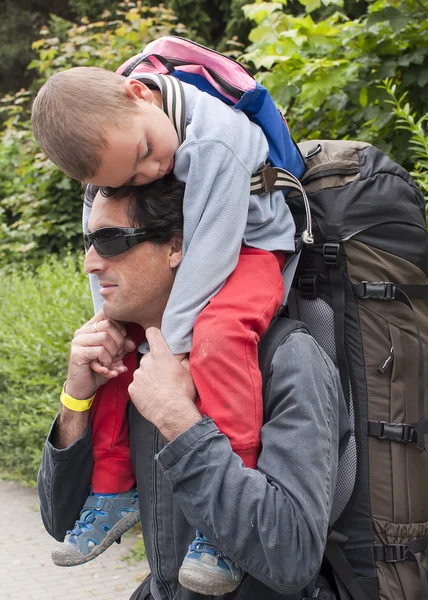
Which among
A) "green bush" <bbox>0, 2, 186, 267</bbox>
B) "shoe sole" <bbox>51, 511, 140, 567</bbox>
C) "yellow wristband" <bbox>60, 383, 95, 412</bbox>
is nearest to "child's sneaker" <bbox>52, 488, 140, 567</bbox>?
"shoe sole" <bbox>51, 511, 140, 567</bbox>

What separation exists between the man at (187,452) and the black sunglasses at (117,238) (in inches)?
0.8

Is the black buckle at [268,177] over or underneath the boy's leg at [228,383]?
over

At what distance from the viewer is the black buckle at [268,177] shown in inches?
81.6

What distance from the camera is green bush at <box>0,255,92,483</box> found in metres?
5.91

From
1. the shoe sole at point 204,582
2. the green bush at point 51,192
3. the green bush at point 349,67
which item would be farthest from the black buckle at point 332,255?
the green bush at point 51,192

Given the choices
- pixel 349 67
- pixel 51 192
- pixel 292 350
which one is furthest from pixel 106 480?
pixel 51 192

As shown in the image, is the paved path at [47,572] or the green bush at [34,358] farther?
the green bush at [34,358]

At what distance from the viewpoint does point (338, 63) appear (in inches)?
194

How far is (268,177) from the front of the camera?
2076 mm

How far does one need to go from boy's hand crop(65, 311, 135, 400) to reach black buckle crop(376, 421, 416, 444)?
2.28ft

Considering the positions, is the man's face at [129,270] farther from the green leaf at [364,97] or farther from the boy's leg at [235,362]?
the green leaf at [364,97]

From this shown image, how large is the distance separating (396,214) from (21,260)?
26.4 ft

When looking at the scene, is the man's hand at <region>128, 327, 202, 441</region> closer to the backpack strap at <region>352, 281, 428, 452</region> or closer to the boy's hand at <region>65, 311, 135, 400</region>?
the boy's hand at <region>65, 311, 135, 400</region>

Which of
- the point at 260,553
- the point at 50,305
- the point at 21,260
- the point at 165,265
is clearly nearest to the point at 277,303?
the point at 165,265
